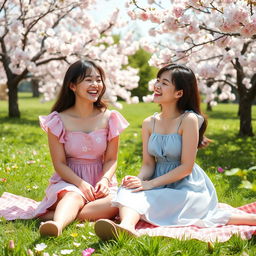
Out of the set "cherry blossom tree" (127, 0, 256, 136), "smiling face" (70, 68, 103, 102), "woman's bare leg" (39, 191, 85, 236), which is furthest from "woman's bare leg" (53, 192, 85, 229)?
"cherry blossom tree" (127, 0, 256, 136)

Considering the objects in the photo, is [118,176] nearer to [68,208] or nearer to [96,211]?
[96,211]

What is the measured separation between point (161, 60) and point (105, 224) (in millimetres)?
4025

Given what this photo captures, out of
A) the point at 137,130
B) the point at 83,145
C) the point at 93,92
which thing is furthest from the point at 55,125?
the point at 137,130

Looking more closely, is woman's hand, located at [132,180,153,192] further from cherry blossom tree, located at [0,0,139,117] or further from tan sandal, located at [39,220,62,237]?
cherry blossom tree, located at [0,0,139,117]

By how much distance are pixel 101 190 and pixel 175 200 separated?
1.93 ft

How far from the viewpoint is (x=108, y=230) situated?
2.51 meters

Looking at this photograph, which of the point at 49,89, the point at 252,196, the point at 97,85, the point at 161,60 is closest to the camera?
the point at 97,85

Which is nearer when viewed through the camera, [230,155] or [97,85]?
[97,85]

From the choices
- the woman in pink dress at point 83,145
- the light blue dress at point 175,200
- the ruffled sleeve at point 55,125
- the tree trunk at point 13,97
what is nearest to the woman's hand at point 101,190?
the woman in pink dress at point 83,145

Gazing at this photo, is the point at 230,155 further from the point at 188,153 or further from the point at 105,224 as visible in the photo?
the point at 105,224

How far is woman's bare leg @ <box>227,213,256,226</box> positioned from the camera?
9.57 ft

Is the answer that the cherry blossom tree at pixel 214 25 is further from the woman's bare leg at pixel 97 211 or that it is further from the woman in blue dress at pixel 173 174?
the woman's bare leg at pixel 97 211

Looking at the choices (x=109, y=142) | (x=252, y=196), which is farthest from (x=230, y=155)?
(x=109, y=142)

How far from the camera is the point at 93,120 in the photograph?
3.50 meters
